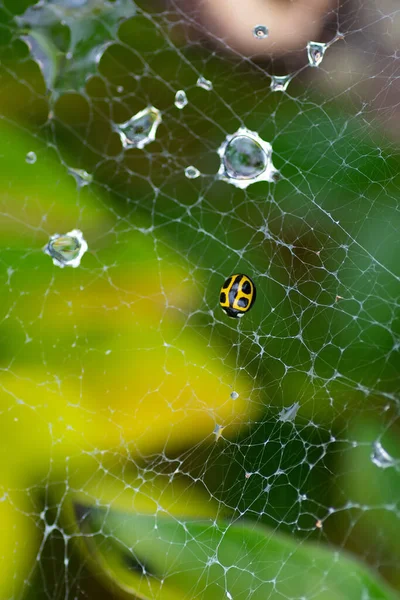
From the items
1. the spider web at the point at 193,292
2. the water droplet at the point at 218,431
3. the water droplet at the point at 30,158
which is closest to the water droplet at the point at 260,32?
the spider web at the point at 193,292

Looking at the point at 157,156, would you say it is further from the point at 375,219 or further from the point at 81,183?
the point at 375,219

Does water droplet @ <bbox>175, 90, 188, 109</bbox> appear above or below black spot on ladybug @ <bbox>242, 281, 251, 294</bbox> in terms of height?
above

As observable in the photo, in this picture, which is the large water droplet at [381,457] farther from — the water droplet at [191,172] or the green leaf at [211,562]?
the water droplet at [191,172]

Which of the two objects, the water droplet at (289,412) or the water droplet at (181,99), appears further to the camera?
the water droplet at (181,99)

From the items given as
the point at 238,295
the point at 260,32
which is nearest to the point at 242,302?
the point at 238,295

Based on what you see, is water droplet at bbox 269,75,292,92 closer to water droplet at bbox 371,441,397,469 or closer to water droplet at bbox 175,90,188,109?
water droplet at bbox 175,90,188,109

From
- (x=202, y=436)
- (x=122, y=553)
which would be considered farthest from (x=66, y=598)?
(x=202, y=436)

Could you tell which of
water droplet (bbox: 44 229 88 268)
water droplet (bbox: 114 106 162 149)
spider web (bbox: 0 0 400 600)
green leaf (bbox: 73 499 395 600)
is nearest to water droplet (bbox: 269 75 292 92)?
spider web (bbox: 0 0 400 600)

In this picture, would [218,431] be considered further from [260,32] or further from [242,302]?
[260,32]
